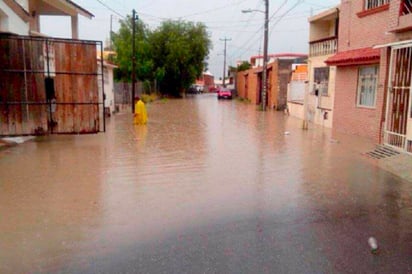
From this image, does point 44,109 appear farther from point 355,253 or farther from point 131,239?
point 355,253

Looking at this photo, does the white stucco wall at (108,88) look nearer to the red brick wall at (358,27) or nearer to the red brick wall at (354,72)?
the red brick wall at (354,72)

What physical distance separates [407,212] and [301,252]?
248cm

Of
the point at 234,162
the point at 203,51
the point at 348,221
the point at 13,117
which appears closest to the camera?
the point at 348,221

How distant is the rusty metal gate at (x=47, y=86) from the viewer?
11.0 meters

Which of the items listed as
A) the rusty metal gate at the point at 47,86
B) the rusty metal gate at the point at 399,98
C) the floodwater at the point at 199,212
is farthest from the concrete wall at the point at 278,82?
the rusty metal gate at the point at 47,86

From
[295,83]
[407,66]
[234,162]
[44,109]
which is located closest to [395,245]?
[234,162]

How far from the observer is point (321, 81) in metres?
19.9

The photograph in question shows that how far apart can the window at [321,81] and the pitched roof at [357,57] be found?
3435mm

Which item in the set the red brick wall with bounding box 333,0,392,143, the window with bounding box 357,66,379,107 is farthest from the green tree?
the window with bounding box 357,66,379,107

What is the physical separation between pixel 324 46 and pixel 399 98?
10.0m

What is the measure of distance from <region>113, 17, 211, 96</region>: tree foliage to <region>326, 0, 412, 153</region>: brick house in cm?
3154

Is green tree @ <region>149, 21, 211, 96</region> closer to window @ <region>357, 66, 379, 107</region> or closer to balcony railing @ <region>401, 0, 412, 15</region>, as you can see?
window @ <region>357, 66, 379, 107</region>

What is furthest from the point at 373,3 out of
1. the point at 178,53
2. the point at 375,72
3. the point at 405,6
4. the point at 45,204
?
the point at 178,53

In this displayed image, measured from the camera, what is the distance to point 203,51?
2126 inches
